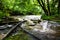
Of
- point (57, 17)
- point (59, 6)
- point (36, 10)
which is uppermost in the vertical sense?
point (59, 6)

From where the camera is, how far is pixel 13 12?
2867cm

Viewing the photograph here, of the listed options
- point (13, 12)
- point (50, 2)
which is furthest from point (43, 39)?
point (13, 12)

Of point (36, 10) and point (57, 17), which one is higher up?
point (57, 17)

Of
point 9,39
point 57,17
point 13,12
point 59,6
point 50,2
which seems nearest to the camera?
point 9,39

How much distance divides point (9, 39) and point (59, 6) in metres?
11.7

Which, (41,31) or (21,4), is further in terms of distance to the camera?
(21,4)

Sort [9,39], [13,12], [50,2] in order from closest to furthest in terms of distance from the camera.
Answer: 1. [9,39]
2. [50,2]
3. [13,12]

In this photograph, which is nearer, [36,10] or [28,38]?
[28,38]

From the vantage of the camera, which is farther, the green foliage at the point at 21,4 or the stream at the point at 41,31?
the green foliage at the point at 21,4

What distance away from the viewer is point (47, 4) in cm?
1709

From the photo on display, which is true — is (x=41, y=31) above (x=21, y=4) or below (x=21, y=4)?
below

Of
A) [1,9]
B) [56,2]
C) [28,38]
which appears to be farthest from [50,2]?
[28,38]

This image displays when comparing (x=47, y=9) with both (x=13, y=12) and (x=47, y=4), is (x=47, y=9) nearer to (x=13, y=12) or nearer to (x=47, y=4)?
(x=47, y=4)

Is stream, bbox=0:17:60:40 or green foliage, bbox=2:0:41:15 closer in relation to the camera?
stream, bbox=0:17:60:40
